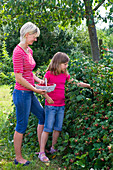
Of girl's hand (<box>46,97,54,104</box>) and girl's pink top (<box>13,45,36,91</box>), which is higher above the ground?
girl's pink top (<box>13,45,36,91</box>)

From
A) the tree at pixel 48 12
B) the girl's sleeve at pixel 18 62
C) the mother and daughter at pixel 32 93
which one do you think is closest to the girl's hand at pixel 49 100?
the mother and daughter at pixel 32 93

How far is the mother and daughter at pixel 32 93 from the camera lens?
3.00 metres

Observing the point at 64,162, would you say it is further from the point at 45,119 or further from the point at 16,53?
the point at 16,53

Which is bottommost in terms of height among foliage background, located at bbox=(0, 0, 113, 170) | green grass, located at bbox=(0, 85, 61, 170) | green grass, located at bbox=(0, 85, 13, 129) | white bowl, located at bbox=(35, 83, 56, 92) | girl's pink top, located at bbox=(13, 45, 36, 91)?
green grass, located at bbox=(0, 85, 61, 170)

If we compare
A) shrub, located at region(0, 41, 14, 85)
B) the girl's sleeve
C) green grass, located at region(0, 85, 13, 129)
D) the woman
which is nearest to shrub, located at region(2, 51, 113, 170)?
the woman

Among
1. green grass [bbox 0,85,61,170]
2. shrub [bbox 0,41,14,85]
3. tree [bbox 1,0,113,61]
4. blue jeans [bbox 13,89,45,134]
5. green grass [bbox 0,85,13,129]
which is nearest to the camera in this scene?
blue jeans [bbox 13,89,45,134]

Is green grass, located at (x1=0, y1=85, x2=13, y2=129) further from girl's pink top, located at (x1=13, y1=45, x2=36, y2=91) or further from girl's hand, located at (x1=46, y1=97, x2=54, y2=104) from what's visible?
girl's pink top, located at (x1=13, y1=45, x2=36, y2=91)

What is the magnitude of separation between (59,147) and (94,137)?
600mm

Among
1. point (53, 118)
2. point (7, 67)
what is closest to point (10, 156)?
point (53, 118)

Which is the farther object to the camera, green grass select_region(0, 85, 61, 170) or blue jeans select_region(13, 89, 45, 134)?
green grass select_region(0, 85, 61, 170)

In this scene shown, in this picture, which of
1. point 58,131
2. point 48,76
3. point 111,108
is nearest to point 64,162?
point 58,131

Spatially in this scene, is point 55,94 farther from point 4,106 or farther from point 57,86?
point 4,106

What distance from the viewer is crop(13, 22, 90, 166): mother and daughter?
300 cm

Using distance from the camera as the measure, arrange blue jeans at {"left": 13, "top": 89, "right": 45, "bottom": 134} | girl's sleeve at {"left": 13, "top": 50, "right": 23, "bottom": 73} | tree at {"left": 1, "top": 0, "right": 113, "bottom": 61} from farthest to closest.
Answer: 1. tree at {"left": 1, "top": 0, "right": 113, "bottom": 61}
2. blue jeans at {"left": 13, "top": 89, "right": 45, "bottom": 134}
3. girl's sleeve at {"left": 13, "top": 50, "right": 23, "bottom": 73}
